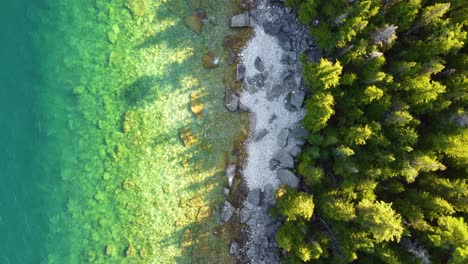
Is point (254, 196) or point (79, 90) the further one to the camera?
point (79, 90)

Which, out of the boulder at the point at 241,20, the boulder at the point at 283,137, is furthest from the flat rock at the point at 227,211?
the boulder at the point at 241,20

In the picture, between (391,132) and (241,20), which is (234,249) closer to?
(391,132)

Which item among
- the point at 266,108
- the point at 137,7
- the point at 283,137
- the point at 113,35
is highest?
the point at 137,7

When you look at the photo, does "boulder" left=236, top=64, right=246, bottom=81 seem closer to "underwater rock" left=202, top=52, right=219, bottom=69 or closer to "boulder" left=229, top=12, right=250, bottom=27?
"underwater rock" left=202, top=52, right=219, bottom=69

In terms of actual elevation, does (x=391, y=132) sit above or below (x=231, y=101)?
above

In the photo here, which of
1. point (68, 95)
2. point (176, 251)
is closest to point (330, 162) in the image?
point (176, 251)

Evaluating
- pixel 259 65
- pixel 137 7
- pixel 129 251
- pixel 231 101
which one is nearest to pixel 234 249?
pixel 129 251

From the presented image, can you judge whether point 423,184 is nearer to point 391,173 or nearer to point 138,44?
point 391,173
